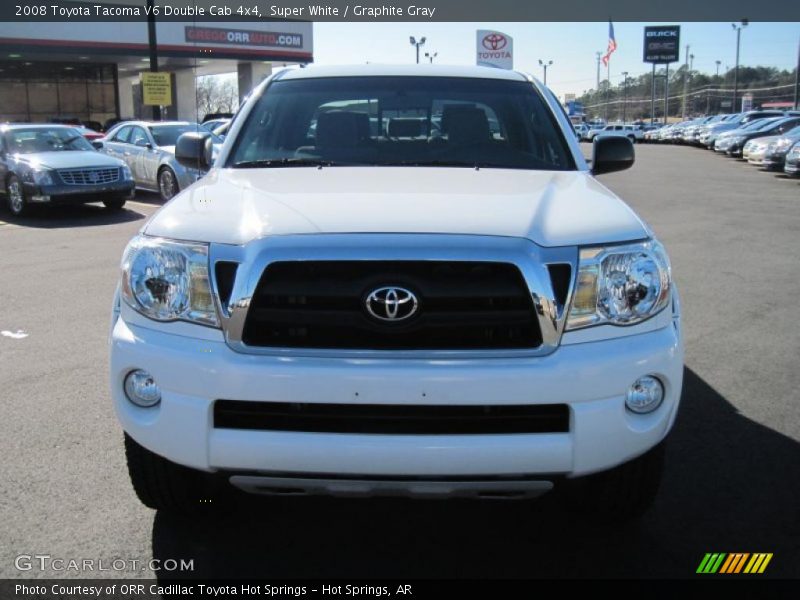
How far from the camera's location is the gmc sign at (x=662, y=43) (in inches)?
3338

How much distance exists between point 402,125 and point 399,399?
6.67 ft

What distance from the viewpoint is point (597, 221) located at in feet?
9.68

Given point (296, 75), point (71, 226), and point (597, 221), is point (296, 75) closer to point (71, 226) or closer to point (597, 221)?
point (597, 221)

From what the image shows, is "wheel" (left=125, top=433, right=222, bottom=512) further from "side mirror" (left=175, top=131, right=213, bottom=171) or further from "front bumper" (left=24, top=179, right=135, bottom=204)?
"front bumper" (left=24, top=179, right=135, bottom=204)

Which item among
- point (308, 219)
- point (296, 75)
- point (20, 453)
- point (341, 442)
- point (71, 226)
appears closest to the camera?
point (341, 442)

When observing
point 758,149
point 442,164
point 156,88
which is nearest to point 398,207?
point 442,164

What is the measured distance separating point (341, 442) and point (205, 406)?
0.46 meters

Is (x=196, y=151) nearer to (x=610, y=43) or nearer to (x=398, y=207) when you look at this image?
(x=398, y=207)

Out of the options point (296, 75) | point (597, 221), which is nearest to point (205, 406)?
point (597, 221)

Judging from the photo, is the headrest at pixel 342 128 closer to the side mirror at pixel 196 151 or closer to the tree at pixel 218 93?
the side mirror at pixel 196 151

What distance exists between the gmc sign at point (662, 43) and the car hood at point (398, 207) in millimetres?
88978

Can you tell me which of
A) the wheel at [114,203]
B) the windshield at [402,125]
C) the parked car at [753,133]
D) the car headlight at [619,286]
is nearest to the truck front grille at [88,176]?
the wheel at [114,203]

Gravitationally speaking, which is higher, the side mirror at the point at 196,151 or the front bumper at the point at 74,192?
the side mirror at the point at 196,151

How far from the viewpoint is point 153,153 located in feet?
51.2
